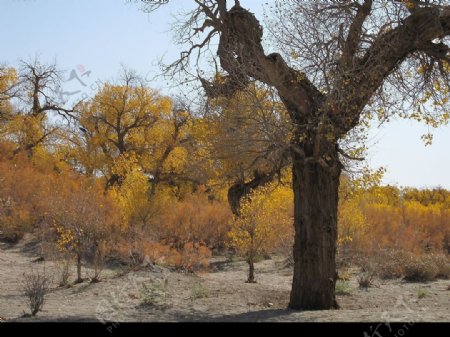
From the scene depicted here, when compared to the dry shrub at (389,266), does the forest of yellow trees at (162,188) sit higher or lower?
higher

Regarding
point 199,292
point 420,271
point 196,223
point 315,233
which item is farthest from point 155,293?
point 196,223

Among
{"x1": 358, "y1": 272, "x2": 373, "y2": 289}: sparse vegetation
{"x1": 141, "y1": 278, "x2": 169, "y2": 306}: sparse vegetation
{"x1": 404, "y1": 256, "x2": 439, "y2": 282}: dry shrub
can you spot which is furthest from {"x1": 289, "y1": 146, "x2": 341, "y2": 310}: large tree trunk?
{"x1": 404, "y1": 256, "x2": 439, "y2": 282}: dry shrub

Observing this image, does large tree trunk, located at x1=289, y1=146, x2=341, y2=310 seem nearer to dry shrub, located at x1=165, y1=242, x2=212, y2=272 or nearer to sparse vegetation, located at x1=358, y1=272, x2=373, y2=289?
sparse vegetation, located at x1=358, y1=272, x2=373, y2=289

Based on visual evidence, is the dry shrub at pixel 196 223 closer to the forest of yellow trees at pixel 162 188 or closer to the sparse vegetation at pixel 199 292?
the forest of yellow trees at pixel 162 188

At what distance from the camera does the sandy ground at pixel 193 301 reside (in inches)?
436

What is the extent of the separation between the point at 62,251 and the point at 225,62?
867 centimetres

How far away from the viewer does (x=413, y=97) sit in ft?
39.9

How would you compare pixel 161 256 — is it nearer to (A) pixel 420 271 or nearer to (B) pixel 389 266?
(B) pixel 389 266

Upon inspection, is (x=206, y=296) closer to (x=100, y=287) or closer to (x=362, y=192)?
(x=100, y=287)

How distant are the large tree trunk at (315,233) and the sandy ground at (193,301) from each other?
0.53 meters

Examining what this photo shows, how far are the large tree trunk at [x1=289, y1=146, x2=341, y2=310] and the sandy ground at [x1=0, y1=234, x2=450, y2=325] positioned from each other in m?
0.53

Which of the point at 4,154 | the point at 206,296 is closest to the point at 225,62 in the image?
the point at 206,296

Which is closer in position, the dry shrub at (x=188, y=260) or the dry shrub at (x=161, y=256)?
the dry shrub at (x=161, y=256)

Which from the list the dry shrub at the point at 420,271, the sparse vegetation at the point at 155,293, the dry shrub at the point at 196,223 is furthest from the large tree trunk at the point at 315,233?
the dry shrub at the point at 196,223
